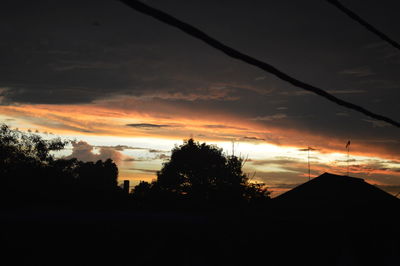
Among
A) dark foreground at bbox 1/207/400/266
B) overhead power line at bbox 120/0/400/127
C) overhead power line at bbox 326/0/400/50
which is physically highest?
overhead power line at bbox 326/0/400/50

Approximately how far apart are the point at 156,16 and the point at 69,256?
15.6 feet

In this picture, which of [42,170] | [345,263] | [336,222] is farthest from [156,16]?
[42,170]

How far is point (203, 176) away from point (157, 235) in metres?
52.2

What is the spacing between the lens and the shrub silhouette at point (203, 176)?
57.5 m

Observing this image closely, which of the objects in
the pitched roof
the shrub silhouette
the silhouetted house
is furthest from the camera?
the shrub silhouette

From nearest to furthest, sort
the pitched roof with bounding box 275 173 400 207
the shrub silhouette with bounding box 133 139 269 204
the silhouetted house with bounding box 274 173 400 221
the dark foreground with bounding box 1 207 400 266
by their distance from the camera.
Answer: the dark foreground with bounding box 1 207 400 266 < the silhouetted house with bounding box 274 173 400 221 < the pitched roof with bounding box 275 173 400 207 < the shrub silhouette with bounding box 133 139 269 204

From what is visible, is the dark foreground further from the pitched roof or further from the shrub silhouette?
the shrub silhouette

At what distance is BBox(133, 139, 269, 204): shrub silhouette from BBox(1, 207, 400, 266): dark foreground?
48.0 meters

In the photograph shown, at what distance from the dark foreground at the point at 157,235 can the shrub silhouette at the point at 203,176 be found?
4796cm

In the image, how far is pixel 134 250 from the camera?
6090mm

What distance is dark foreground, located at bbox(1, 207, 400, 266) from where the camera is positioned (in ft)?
17.6

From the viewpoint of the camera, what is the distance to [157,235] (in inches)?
243

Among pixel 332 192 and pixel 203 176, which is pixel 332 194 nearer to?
pixel 332 192

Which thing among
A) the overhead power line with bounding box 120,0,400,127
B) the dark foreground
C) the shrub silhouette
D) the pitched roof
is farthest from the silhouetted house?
the shrub silhouette
